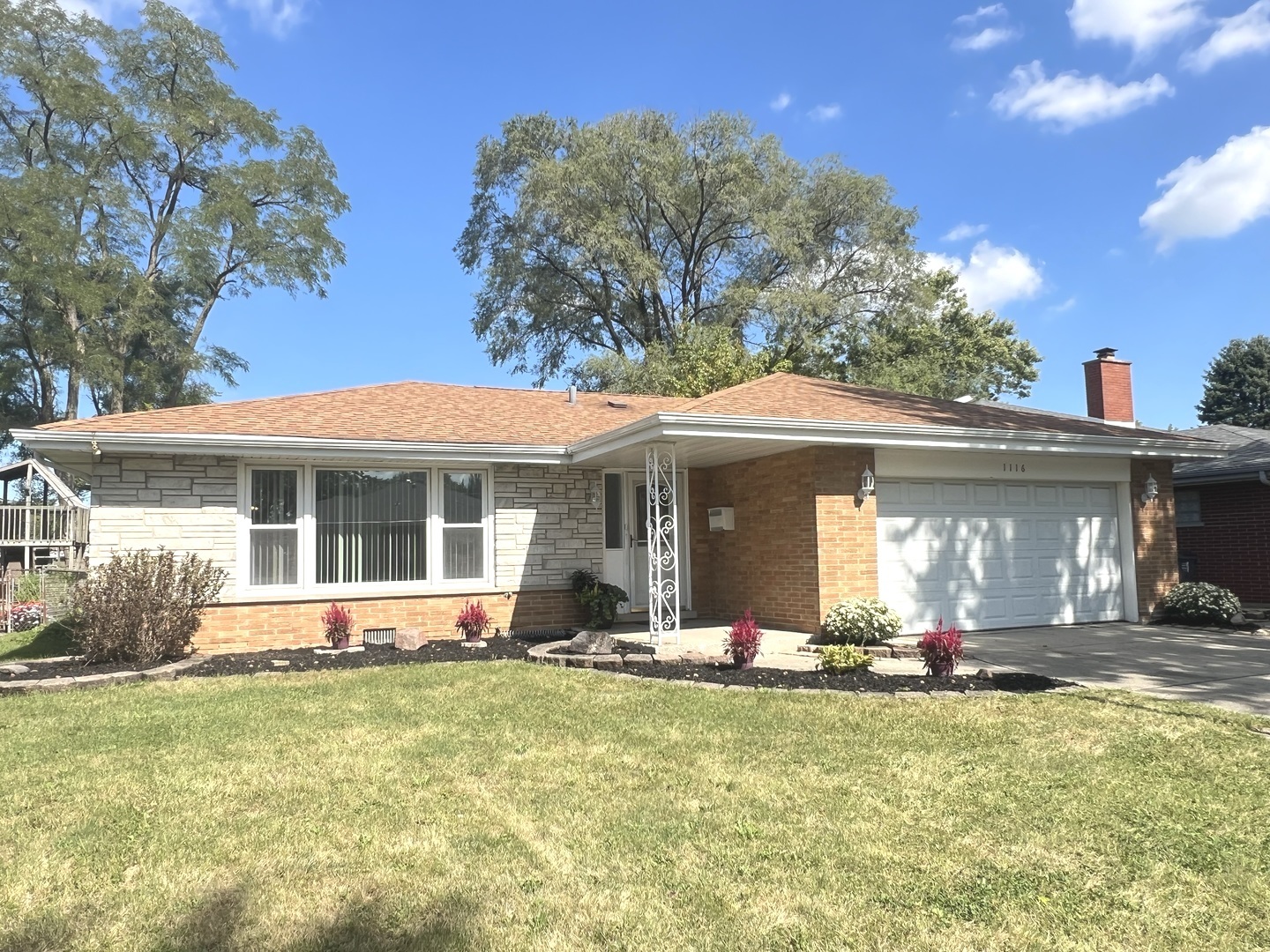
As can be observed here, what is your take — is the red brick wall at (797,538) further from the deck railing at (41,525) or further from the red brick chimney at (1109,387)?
the deck railing at (41,525)

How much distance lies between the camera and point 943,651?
769 centimetres

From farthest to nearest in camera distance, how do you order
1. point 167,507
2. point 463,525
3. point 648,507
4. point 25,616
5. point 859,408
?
point 25,616 → point 463,525 → point 859,408 → point 167,507 → point 648,507

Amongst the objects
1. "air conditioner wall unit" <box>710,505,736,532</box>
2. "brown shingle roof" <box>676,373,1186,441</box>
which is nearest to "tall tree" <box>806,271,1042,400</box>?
"brown shingle roof" <box>676,373,1186,441</box>

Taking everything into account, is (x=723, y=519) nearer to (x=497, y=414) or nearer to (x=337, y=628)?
(x=497, y=414)

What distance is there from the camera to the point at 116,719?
6.74 m

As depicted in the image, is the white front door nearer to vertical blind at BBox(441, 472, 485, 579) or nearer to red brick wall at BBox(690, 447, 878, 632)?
red brick wall at BBox(690, 447, 878, 632)

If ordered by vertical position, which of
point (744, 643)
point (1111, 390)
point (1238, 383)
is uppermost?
point (1238, 383)

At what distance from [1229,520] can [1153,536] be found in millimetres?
4020

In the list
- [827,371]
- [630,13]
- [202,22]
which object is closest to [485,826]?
[630,13]

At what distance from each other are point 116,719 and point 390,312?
51.5ft

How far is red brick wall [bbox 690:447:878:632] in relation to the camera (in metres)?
10.6

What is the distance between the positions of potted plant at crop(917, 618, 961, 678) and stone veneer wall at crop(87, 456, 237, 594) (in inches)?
333

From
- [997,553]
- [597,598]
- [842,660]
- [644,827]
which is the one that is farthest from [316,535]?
[997,553]

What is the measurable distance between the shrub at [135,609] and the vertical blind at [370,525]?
186cm
